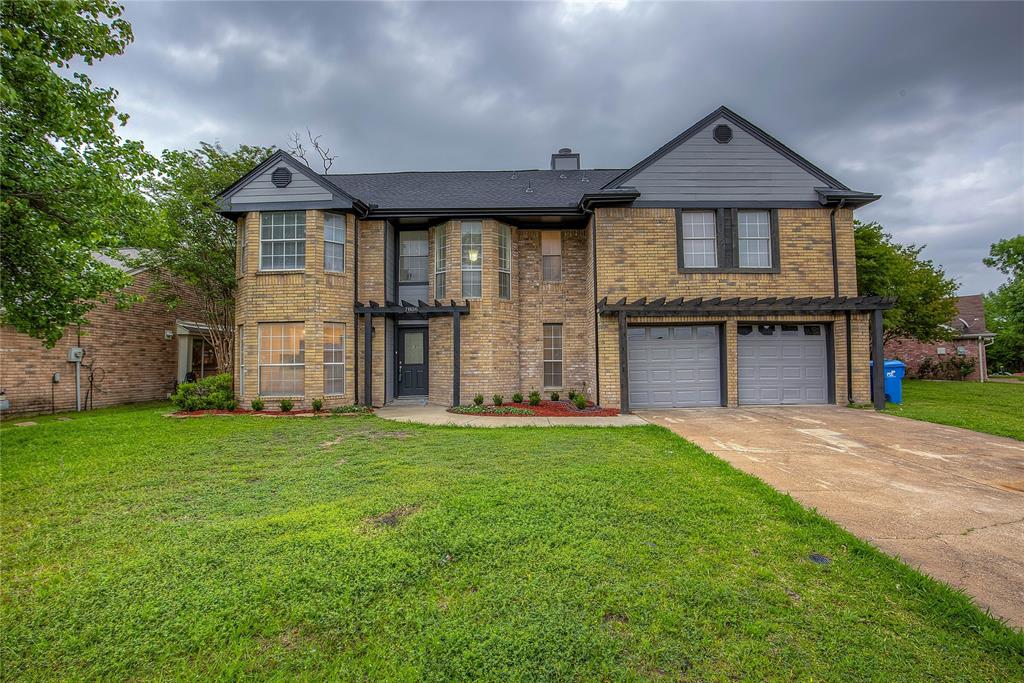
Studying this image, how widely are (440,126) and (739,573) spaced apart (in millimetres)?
25717

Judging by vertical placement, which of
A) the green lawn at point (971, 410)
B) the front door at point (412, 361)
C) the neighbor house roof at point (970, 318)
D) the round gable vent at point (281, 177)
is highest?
the round gable vent at point (281, 177)

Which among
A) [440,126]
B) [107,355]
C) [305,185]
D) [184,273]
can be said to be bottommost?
[107,355]

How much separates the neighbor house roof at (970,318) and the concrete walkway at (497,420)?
2504 centimetres

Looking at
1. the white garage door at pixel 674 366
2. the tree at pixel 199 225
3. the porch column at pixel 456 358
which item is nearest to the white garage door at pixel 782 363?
the white garage door at pixel 674 366

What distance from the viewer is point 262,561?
9.87ft

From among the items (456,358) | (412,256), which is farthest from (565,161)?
(456,358)

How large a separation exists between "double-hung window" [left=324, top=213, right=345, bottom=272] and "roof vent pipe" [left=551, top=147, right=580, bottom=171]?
29.0 feet

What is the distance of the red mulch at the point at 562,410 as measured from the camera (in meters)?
9.36

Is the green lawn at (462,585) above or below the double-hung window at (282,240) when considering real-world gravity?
below

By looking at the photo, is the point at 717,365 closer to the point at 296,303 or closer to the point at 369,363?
the point at 369,363

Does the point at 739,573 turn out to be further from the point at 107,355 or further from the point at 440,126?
the point at 440,126

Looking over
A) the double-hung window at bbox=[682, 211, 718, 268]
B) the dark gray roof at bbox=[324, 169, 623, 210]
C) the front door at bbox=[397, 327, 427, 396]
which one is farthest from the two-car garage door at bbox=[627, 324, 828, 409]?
the front door at bbox=[397, 327, 427, 396]

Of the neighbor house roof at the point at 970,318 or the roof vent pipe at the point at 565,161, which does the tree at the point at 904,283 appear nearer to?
the neighbor house roof at the point at 970,318

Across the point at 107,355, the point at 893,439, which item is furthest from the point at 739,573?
the point at 107,355
